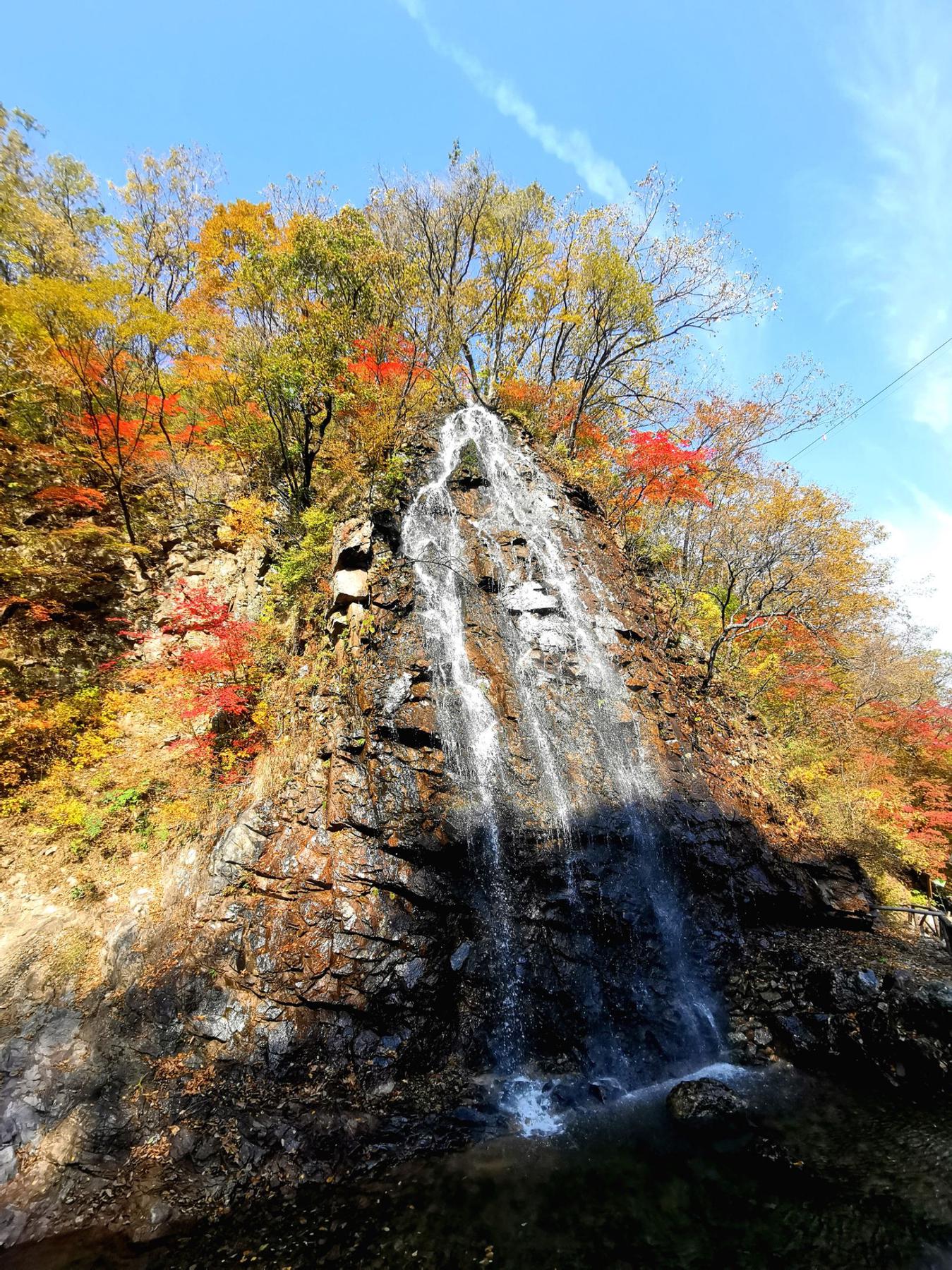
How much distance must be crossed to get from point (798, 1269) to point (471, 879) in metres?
5.15

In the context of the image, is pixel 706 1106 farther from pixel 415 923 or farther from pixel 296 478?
pixel 296 478

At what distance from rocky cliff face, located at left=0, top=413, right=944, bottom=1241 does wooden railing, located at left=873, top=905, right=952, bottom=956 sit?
972mm

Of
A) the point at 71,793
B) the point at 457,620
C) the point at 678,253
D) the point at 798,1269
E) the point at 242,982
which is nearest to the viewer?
the point at 798,1269

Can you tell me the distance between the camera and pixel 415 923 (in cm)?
778

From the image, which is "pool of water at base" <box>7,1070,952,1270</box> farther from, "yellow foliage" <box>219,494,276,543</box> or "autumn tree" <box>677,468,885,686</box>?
"yellow foliage" <box>219,494,276,543</box>

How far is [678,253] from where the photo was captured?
1709cm

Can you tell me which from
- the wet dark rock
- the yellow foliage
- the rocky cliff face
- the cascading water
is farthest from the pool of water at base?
the yellow foliage

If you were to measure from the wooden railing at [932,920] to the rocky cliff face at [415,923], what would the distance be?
3.19 feet

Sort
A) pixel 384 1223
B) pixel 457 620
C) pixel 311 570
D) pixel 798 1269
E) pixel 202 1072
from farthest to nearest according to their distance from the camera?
pixel 311 570 → pixel 457 620 → pixel 202 1072 → pixel 384 1223 → pixel 798 1269

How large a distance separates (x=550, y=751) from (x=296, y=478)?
10.8m

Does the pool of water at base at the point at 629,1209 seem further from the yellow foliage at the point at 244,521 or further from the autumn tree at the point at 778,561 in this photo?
the yellow foliage at the point at 244,521

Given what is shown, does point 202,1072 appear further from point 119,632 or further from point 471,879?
point 119,632

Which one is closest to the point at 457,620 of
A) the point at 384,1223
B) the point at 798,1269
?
the point at 384,1223

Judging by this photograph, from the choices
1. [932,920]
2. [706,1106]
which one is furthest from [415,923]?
[932,920]
